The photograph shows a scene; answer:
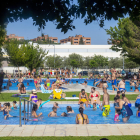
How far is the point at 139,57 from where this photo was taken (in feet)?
101

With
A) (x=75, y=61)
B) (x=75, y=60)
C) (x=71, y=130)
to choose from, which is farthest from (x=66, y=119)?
(x=75, y=60)

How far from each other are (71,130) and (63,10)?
417 centimetres

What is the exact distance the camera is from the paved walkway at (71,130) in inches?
262

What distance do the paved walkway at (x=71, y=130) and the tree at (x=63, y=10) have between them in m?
3.61

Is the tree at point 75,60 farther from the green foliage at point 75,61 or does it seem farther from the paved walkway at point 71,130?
the paved walkway at point 71,130

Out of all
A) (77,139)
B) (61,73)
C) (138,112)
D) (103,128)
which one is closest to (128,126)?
(103,128)

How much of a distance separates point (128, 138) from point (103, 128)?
1.20 meters

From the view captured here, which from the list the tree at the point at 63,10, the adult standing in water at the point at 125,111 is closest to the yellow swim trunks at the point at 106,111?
the adult standing in water at the point at 125,111

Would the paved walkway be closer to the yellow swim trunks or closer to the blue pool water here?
the blue pool water

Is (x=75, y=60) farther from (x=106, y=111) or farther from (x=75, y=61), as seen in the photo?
(x=106, y=111)

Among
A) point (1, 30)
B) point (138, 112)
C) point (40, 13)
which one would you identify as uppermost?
point (40, 13)

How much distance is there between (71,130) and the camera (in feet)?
23.0

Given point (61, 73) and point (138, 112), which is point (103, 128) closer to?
point (138, 112)

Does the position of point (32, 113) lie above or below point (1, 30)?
below
